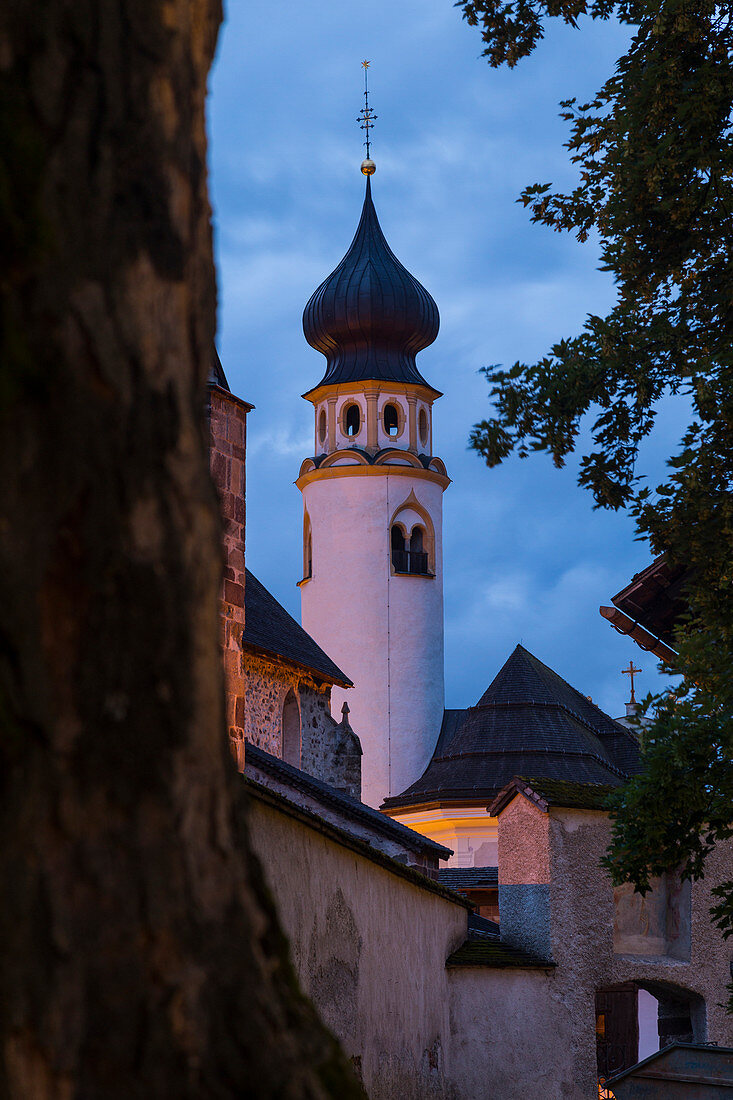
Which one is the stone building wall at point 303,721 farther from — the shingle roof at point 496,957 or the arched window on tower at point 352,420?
the arched window on tower at point 352,420

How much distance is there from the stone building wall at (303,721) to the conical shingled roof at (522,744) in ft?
28.7

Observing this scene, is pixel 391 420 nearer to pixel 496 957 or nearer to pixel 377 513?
pixel 377 513

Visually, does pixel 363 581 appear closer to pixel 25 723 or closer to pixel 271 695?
pixel 271 695

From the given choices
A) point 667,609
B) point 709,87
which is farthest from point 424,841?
point 709,87

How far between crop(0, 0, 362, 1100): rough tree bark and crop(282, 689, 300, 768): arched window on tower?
21.9 meters

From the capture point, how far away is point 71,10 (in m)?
1.51

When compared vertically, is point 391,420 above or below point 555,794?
above

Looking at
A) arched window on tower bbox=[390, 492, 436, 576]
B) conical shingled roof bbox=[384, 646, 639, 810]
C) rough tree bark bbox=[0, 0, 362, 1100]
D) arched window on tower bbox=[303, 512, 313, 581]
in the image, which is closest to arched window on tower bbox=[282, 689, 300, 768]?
conical shingled roof bbox=[384, 646, 639, 810]

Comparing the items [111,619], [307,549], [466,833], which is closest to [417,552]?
[307,549]

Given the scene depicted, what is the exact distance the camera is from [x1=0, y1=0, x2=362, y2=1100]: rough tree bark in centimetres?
140

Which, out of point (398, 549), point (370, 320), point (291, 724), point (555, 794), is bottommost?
point (555, 794)

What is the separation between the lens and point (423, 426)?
42969 mm

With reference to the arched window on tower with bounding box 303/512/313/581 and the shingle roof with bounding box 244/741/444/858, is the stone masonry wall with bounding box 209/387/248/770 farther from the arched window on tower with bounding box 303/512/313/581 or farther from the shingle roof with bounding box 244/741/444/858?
the arched window on tower with bounding box 303/512/313/581

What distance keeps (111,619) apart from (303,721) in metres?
22.5
